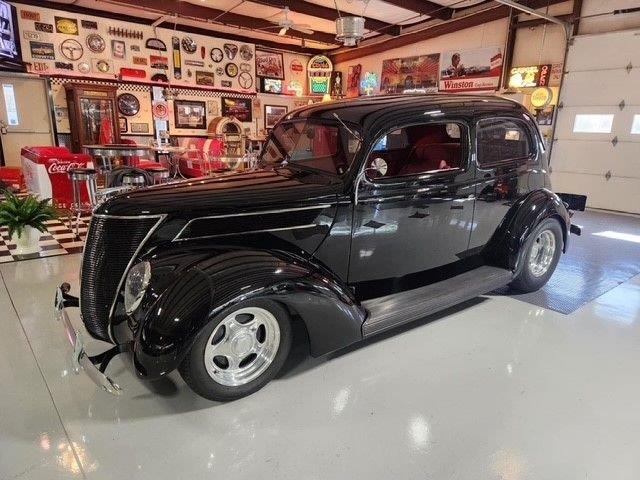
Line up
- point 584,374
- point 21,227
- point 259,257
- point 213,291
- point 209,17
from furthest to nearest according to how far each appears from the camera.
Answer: point 209,17, point 21,227, point 584,374, point 259,257, point 213,291

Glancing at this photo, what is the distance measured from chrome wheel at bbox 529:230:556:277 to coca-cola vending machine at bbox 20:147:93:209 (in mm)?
6080

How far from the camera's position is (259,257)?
212 centimetres

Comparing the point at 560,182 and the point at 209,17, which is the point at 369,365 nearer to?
the point at 560,182

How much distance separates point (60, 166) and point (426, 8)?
7.73 metres

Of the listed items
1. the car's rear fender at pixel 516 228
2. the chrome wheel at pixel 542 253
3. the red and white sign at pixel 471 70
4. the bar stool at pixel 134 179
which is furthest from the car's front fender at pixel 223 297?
the red and white sign at pixel 471 70

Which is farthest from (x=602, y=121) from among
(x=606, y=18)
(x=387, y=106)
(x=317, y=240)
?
(x=317, y=240)

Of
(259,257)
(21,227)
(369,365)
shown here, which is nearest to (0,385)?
(259,257)

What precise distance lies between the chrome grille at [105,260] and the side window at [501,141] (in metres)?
2.29

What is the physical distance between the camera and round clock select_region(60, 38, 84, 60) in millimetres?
9220

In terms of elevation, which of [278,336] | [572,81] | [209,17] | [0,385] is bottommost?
[0,385]

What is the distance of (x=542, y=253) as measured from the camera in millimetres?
3672

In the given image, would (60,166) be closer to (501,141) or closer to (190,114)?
(190,114)

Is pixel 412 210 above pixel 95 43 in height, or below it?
below

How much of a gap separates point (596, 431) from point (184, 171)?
31.0ft
